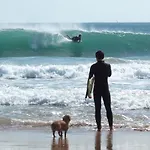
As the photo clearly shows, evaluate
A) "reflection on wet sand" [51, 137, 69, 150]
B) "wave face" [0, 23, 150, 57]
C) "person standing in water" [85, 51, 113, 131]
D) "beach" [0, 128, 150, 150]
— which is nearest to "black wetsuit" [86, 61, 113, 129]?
"person standing in water" [85, 51, 113, 131]

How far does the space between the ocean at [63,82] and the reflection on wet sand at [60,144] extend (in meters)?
1.47

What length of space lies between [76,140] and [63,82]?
9.37 meters

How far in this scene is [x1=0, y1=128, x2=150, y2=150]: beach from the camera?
24.1ft

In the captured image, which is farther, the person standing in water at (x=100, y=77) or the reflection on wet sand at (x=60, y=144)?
the person standing in water at (x=100, y=77)

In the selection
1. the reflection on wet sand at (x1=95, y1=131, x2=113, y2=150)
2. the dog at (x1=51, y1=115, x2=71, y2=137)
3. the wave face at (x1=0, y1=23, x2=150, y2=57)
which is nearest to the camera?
the reflection on wet sand at (x1=95, y1=131, x2=113, y2=150)

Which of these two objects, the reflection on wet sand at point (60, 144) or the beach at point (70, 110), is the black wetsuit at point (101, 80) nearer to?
the beach at point (70, 110)

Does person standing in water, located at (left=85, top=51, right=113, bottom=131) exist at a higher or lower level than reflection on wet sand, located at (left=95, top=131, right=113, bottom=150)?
higher

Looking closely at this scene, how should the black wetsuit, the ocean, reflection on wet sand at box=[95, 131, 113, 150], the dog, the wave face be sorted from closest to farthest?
reflection on wet sand at box=[95, 131, 113, 150] < the dog < the black wetsuit < the ocean < the wave face

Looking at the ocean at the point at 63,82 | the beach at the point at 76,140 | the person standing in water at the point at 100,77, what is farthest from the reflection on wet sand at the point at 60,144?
the ocean at the point at 63,82

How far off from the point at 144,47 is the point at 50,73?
17343 millimetres

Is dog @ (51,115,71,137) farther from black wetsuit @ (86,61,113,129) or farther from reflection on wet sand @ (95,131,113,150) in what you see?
black wetsuit @ (86,61,113,129)

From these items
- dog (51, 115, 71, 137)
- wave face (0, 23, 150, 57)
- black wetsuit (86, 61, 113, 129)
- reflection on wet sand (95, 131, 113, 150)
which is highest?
wave face (0, 23, 150, 57)

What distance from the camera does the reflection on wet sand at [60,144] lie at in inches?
289

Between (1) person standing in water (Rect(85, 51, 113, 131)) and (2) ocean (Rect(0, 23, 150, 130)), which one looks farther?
(2) ocean (Rect(0, 23, 150, 130))
